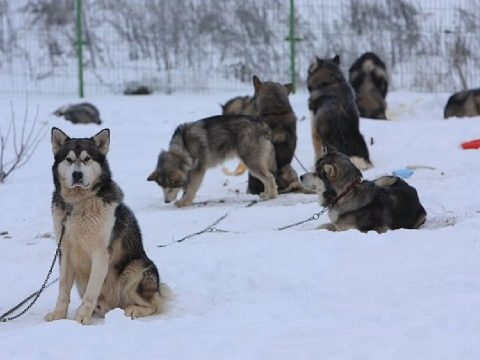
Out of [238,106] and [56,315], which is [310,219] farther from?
[238,106]

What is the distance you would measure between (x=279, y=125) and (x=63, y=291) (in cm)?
641

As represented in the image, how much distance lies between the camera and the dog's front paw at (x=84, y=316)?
493 cm

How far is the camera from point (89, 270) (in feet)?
17.2

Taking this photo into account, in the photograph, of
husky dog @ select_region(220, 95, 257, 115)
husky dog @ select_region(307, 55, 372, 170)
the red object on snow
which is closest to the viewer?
husky dog @ select_region(307, 55, 372, 170)

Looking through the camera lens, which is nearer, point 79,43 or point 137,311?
point 137,311

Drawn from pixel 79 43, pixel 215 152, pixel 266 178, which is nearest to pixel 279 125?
pixel 266 178

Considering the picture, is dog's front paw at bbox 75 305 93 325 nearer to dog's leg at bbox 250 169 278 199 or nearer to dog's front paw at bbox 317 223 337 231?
dog's front paw at bbox 317 223 337 231

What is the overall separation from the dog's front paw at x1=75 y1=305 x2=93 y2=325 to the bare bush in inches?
289

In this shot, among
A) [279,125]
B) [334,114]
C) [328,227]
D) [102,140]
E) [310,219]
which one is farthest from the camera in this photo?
[334,114]

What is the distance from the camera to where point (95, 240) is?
506 cm

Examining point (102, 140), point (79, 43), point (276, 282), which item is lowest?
point (276, 282)

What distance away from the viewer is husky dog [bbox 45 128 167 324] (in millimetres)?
5059

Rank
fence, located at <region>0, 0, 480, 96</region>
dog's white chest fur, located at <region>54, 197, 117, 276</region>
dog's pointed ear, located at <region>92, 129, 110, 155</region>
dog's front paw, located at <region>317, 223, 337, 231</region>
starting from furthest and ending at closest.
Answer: fence, located at <region>0, 0, 480, 96</region> → dog's front paw, located at <region>317, 223, 337, 231</region> → dog's pointed ear, located at <region>92, 129, 110, 155</region> → dog's white chest fur, located at <region>54, 197, 117, 276</region>

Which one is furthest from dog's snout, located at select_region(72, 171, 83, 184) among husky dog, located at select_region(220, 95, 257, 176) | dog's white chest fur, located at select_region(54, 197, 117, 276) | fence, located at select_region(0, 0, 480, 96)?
fence, located at select_region(0, 0, 480, 96)
